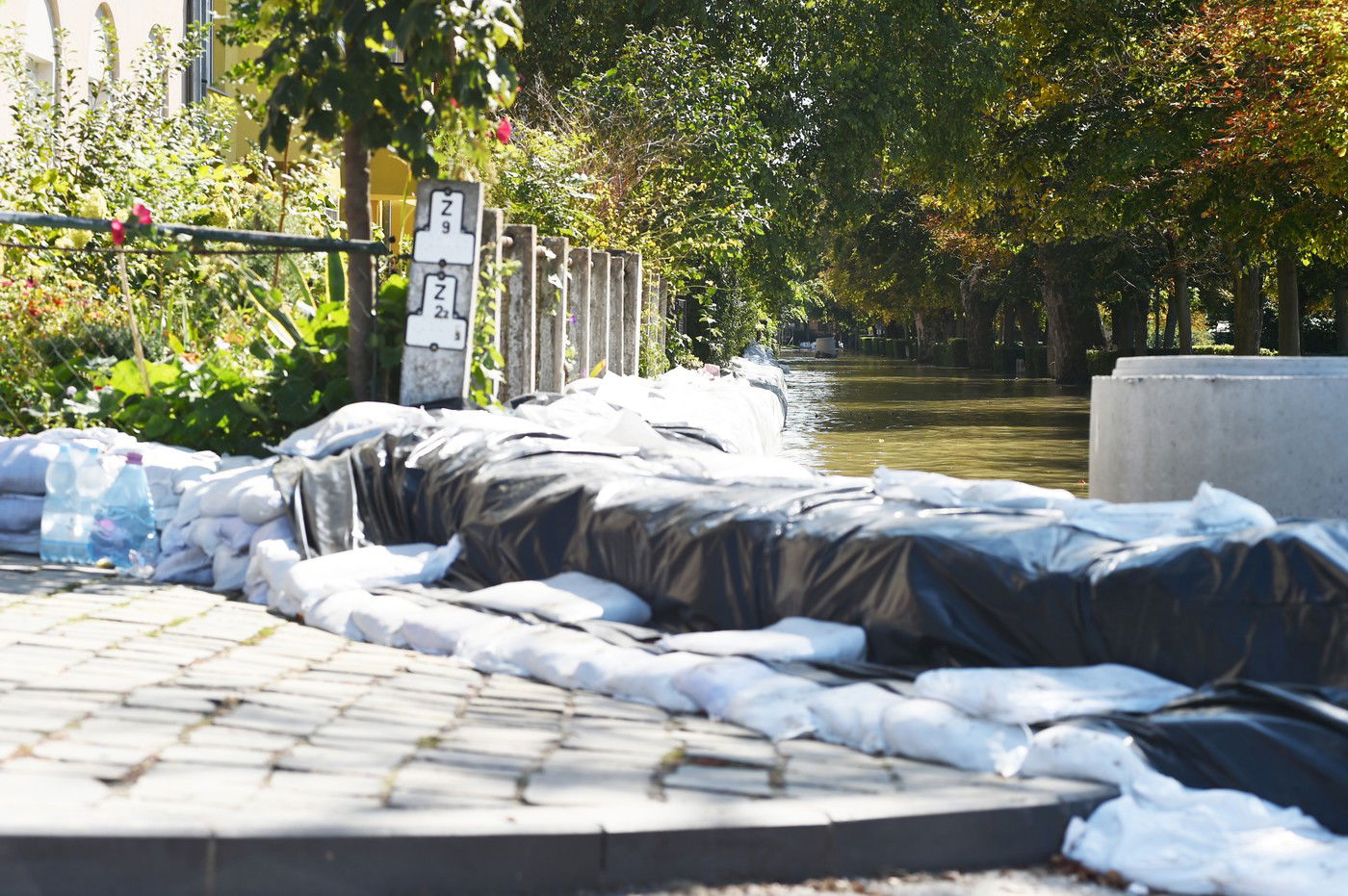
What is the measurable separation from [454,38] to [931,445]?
11265 millimetres

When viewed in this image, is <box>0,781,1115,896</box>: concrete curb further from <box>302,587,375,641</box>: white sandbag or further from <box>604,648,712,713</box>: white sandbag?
<box>302,587,375,641</box>: white sandbag

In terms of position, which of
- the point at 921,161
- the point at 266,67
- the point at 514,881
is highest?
the point at 921,161

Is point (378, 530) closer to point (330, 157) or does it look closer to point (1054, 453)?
point (330, 157)

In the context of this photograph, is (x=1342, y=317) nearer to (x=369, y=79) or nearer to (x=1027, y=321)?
(x=1027, y=321)

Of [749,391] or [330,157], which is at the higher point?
[330,157]

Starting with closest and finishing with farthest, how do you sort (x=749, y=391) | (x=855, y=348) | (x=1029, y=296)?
(x=749, y=391) < (x=1029, y=296) < (x=855, y=348)

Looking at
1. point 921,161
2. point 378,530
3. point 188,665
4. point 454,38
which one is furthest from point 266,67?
point 921,161

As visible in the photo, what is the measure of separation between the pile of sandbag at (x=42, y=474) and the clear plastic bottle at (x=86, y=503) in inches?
4.6

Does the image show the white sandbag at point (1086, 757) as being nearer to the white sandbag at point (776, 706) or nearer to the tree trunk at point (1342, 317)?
the white sandbag at point (776, 706)

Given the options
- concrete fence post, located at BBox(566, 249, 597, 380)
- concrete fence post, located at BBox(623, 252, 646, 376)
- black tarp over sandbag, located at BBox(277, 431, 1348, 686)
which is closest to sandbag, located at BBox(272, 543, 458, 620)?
black tarp over sandbag, located at BBox(277, 431, 1348, 686)

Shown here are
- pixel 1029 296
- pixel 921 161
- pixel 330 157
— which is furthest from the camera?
pixel 1029 296

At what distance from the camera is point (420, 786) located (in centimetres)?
368

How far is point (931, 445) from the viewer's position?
18391mm

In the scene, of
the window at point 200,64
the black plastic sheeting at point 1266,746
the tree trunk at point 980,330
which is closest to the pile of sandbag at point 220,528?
the black plastic sheeting at point 1266,746
